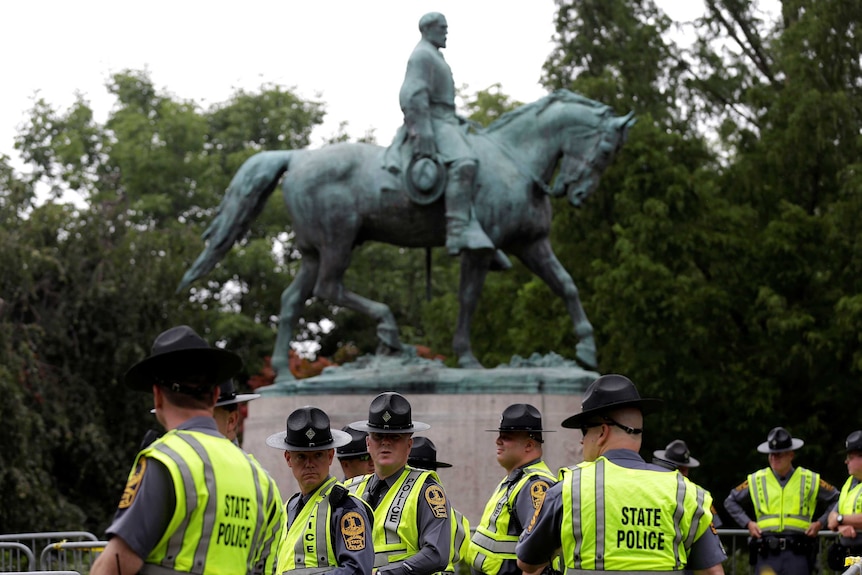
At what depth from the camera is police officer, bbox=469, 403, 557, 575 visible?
776cm

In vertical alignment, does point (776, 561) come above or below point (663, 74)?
below

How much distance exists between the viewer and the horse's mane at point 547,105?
16.0 m

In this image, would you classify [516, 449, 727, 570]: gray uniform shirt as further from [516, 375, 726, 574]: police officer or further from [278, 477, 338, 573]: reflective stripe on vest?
[278, 477, 338, 573]: reflective stripe on vest

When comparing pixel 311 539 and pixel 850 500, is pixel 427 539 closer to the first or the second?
pixel 311 539

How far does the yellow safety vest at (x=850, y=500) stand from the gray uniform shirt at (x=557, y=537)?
301 inches

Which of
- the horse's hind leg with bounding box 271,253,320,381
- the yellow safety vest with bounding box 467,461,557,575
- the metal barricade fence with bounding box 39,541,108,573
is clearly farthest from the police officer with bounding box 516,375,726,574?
the horse's hind leg with bounding box 271,253,320,381

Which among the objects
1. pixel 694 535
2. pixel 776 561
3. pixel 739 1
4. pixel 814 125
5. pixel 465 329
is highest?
pixel 739 1

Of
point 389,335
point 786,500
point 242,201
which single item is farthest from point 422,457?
point 242,201

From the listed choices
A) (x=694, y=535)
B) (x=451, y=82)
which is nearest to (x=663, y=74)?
(x=451, y=82)

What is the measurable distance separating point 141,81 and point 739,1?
792 inches

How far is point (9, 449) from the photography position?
22.6 m

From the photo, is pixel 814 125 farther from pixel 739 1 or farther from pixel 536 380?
pixel 536 380

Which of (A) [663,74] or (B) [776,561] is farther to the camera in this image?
(A) [663,74]

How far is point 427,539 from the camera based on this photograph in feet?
22.2
